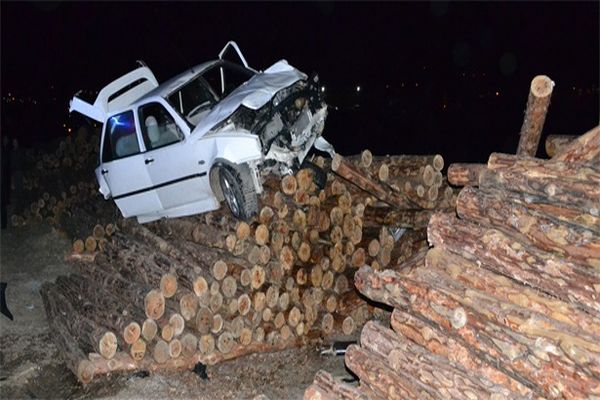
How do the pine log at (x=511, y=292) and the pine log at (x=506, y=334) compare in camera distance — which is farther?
the pine log at (x=511, y=292)

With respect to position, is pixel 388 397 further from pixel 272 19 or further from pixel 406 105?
pixel 272 19

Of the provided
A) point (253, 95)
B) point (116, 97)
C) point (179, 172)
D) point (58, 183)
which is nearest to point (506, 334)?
point (253, 95)

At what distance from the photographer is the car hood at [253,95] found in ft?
29.0

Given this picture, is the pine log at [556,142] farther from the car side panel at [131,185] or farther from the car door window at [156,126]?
the car side panel at [131,185]

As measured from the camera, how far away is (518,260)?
5133 mm

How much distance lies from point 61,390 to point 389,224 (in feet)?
17.4

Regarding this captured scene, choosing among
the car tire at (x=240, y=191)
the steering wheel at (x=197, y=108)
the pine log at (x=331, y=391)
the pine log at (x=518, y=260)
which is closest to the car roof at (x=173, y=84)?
the steering wheel at (x=197, y=108)

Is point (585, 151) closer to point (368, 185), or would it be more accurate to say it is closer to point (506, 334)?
point (506, 334)

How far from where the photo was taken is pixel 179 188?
9602 mm

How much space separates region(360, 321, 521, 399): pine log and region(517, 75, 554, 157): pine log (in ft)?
8.15

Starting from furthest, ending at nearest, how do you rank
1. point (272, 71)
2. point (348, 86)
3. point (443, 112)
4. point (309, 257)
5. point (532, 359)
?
point (348, 86)
point (443, 112)
point (272, 71)
point (309, 257)
point (532, 359)

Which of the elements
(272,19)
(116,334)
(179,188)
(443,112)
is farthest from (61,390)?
(272,19)

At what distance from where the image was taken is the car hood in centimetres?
885

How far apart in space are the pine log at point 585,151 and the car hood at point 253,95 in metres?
4.47
